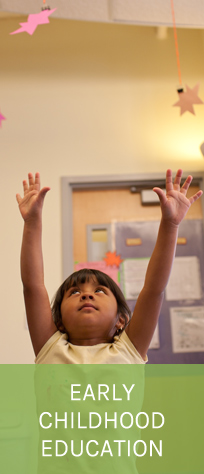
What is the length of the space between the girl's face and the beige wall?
1.35 meters

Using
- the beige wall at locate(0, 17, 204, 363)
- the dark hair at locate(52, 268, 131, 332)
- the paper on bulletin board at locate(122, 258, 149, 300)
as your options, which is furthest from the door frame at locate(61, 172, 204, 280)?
the dark hair at locate(52, 268, 131, 332)

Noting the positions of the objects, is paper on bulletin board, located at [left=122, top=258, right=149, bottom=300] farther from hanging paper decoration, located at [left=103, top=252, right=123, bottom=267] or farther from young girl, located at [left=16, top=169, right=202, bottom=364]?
young girl, located at [left=16, top=169, right=202, bottom=364]

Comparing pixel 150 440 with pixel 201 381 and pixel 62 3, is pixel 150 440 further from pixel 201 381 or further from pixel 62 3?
pixel 62 3

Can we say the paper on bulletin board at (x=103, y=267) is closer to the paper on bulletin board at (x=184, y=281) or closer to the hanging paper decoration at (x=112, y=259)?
the hanging paper decoration at (x=112, y=259)

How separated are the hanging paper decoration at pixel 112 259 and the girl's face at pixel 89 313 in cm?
138

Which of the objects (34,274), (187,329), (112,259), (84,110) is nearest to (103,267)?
(112,259)

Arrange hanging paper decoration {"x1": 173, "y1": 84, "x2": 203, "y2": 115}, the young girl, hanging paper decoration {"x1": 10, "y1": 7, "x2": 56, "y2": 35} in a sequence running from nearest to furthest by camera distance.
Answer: the young girl → hanging paper decoration {"x1": 10, "y1": 7, "x2": 56, "y2": 35} → hanging paper decoration {"x1": 173, "y1": 84, "x2": 203, "y2": 115}

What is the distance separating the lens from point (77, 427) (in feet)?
2.68

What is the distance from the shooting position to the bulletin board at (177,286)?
2.28m

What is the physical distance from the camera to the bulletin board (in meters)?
2.28

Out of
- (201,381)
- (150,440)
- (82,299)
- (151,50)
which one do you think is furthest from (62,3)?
(150,440)

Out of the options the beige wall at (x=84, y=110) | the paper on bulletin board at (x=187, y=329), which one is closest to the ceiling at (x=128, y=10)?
the beige wall at (x=84, y=110)

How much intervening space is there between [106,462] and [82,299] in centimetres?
31

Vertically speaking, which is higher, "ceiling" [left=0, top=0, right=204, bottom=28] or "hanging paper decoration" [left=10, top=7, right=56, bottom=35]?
"ceiling" [left=0, top=0, right=204, bottom=28]
